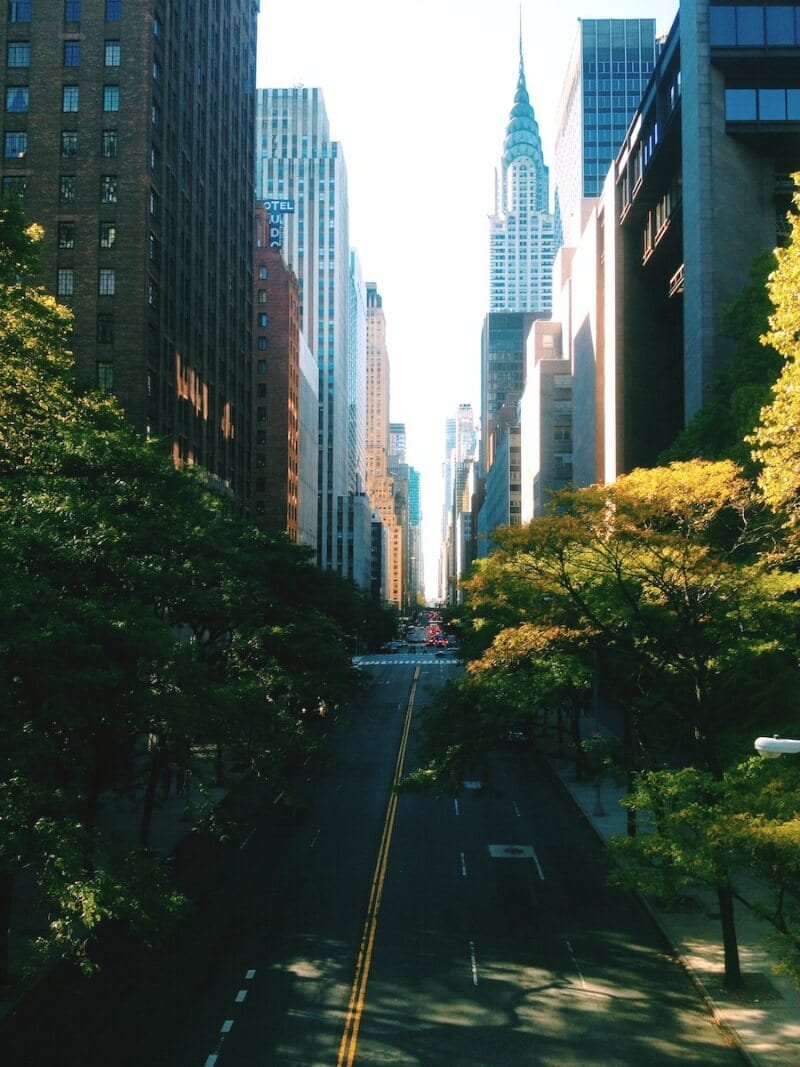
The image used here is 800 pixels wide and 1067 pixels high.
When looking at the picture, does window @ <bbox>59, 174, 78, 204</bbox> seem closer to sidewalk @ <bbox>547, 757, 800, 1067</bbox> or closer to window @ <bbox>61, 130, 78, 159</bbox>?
window @ <bbox>61, 130, 78, 159</bbox>

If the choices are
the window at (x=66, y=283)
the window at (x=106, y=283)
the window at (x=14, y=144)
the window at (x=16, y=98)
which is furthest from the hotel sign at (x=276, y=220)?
the window at (x=66, y=283)

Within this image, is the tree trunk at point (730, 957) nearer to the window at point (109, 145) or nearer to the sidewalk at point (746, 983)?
the sidewalk at point (746, 983)

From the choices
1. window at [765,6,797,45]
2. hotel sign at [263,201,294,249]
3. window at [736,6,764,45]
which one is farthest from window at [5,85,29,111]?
hotel sign at [263,201,294,249]

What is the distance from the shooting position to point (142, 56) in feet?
192

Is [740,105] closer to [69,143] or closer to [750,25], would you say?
[750,25]

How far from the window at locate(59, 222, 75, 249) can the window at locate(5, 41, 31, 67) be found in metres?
10.9

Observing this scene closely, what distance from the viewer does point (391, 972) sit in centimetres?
2027

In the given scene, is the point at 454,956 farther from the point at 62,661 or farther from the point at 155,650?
the point at 62,661

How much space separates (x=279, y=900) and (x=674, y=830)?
12592 mm

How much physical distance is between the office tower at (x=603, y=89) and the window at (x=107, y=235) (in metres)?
109

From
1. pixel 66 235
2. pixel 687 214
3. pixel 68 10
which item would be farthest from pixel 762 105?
pixel 68 10

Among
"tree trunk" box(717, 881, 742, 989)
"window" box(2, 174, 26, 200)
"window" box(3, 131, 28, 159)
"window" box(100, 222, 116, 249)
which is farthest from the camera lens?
"window" box(3, 131, 28, 159)

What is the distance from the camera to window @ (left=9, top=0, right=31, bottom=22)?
58344mm

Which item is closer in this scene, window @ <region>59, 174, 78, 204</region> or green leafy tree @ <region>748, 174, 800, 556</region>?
green leafy tree @ <region>748, 174, 800, 556</region>
